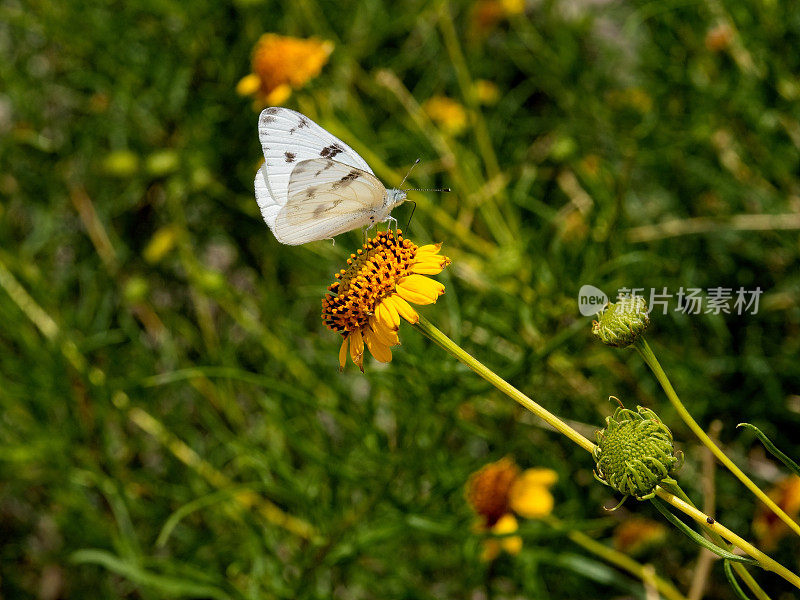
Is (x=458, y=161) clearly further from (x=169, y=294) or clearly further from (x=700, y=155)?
(x=169, y=294)

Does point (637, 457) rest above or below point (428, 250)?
below

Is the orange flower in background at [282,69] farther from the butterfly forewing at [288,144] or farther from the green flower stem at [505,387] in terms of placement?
the green flower stem at [505,387]

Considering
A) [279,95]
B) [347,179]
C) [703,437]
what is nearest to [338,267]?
[279,95]

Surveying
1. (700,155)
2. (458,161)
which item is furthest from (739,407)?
(458,161)

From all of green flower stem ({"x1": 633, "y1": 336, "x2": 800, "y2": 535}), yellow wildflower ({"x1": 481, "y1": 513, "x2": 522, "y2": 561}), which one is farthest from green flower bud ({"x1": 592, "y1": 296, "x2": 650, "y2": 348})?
yellow wildflower ({"x1": 481, "y1": 513, "x2": 522, "y2": 561})

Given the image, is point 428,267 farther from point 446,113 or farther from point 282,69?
point 446,113

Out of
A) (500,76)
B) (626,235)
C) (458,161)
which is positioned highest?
(500,76)

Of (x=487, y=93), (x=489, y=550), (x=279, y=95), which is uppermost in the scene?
(x=487, y=93)

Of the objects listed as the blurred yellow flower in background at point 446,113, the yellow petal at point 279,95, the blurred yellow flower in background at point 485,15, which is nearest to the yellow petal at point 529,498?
the yellow petal at point 279,95
